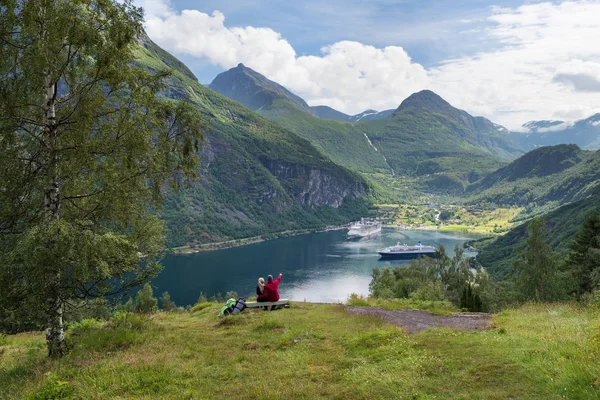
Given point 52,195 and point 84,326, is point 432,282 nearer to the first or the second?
point 84,326

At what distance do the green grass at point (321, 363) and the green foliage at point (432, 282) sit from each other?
30.0 meters

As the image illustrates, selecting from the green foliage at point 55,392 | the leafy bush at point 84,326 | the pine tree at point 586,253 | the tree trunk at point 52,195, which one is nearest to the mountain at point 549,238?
the pine tree at point 586,253

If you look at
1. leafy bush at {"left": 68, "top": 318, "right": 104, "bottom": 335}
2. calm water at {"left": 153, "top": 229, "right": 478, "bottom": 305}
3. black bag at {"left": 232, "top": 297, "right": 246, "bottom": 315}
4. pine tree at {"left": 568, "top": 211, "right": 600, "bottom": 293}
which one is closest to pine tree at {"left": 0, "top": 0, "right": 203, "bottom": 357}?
leafy bush at {"left": 68, "top": 318, "right": 104, "bottom": 335}

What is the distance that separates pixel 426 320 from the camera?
1463cm

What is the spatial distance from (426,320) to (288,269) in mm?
113419

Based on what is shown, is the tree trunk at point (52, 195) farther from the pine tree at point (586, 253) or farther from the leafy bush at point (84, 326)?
the pine tree at point (586, 253)

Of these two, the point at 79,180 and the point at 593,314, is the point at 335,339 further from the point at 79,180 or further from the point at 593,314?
the point at 79,180

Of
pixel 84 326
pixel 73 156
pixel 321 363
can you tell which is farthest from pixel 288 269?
pixel 321 363

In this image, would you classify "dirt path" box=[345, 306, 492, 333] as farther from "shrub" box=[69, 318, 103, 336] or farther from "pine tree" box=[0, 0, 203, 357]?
"shrub" box=[69, 318, 103, 336]

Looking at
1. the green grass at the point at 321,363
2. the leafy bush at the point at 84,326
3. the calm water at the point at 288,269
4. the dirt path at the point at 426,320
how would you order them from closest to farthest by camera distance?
the green grass at the point at 321,363, the leafy bush at the point at 84,326, the dirt path at the point at 426,320, the calm water at the point at 288,269

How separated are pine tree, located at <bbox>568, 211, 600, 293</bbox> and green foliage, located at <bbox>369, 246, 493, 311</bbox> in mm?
10057

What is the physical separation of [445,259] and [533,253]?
34228 mm

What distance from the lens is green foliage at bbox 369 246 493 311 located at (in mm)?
46113

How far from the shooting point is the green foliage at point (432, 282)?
4611 centimetres
